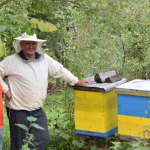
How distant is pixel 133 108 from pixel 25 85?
1351 millimetres

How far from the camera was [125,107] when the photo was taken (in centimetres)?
313

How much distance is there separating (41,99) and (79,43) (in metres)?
3.08

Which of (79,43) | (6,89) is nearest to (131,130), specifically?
(6,89)

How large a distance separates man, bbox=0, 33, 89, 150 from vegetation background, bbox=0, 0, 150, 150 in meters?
0.32

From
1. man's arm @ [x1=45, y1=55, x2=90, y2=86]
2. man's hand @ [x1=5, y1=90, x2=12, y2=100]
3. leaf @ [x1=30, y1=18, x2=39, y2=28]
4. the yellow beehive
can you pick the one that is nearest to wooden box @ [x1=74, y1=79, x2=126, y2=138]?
the yellow beehive

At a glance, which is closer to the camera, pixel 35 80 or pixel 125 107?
pixel 125 107

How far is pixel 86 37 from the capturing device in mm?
6418

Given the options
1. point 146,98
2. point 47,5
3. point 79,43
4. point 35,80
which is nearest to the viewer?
point 146,98

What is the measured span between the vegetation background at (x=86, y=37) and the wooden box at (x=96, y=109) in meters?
0.21

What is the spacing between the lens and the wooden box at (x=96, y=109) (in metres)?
3.31

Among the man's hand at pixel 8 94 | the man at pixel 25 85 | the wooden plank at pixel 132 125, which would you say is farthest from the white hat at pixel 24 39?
the wooden plank at pixel 132 125

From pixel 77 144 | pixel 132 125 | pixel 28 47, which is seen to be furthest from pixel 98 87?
pixel 28 47

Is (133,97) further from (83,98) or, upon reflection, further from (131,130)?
(83,98)

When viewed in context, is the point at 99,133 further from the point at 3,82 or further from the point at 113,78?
the point at 3,82
